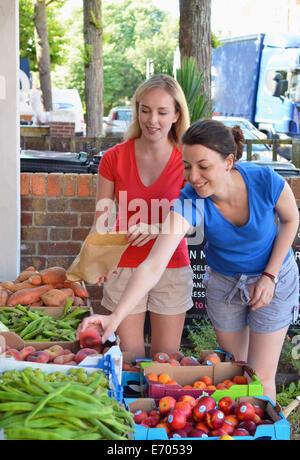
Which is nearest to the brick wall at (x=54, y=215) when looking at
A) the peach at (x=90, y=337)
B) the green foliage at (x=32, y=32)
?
the peach at (x=90, y=337)

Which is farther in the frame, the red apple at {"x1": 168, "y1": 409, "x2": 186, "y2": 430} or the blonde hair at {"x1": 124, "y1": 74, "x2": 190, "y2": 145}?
the blonde hair at {"x1": 124, "y1": 74, "x2": 190, "y2": 145}

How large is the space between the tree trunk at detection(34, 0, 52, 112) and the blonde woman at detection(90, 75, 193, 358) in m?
12.0

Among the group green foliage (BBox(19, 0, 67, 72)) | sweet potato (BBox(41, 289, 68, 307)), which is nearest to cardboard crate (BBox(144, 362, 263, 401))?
sweet potato (BBox(41, 289, 68, 307))

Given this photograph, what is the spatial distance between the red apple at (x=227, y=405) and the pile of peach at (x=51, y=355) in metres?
0.62

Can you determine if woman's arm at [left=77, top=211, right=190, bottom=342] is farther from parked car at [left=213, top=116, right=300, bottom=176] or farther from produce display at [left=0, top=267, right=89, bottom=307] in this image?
parked car at [left=213, top=116, right=300, bottom=176]

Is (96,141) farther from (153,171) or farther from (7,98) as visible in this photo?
(153,171)

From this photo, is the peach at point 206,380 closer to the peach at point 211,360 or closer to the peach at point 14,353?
the peach at point 211,360

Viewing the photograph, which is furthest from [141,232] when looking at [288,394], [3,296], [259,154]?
[259,154]

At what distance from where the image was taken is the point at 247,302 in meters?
2.94

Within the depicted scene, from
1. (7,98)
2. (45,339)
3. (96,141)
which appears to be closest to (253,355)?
(45,339)

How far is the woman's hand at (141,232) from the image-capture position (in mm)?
3104

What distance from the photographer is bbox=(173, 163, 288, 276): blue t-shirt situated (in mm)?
2743

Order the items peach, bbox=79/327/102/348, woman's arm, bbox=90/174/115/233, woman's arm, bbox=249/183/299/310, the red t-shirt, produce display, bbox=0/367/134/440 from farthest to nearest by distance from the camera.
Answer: woman's arm, bbox=90/174/115/233, the red t-shirt, woman's arm, bbox=249/183/299/310, peach, bbox=79/327/102/348, produce display, bbox=0/367/134/440

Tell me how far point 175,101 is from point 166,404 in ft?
5.50
